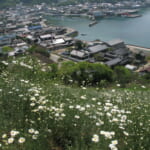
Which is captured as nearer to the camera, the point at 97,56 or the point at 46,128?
the point at 46,128

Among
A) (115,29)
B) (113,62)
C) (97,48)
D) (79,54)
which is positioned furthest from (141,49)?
(115,29)

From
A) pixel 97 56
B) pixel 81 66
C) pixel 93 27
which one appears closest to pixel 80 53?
pixel 97 56

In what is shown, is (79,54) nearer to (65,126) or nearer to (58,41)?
(58,41)

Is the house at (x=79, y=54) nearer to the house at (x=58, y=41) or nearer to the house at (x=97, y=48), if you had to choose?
the house at (x=97, y=48)

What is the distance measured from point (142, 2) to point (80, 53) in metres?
32.0

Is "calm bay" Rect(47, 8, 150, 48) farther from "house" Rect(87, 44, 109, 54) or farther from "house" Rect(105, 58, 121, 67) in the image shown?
"house" Rect(105, 58, 121, 67)

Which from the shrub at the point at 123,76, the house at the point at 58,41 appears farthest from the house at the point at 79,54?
the shrub at the point at 123,76

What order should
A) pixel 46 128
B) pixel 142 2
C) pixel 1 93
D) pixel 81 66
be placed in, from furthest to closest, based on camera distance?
pixel 142 2 → pixel 81 66 → pixel 1 93 → pixel 46 128

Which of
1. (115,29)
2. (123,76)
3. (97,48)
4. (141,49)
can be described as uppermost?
(123,76)

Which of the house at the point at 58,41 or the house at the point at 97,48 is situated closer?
the house at the point at 97,48

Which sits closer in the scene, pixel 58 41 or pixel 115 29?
→ pixel 58 41

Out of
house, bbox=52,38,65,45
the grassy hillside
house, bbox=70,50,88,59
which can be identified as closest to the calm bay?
house, bbox=52,38,65,45

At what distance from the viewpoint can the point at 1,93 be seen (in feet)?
7.25

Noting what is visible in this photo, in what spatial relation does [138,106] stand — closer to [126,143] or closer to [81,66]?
[126,143]
